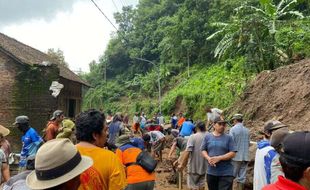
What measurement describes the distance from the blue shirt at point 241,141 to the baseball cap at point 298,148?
270 inches

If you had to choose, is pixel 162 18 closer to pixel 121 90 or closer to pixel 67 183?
pixel 121 90

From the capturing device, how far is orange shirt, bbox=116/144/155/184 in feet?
20.3

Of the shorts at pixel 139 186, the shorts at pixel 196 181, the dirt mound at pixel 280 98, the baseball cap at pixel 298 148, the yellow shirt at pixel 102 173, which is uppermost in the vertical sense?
the dirt mound at pixel 280 98

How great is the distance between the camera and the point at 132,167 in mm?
6188

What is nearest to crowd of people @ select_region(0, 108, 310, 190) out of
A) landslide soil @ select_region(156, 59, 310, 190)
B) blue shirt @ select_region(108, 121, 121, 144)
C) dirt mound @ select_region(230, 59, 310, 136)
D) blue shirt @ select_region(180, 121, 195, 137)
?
landslide soil @ select_region(156, 59, 310, 190)

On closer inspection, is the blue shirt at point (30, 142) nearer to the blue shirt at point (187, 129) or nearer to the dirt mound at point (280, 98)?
the blue shirt at point (187, 129)

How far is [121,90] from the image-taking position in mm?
54750

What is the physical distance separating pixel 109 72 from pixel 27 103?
145 ft

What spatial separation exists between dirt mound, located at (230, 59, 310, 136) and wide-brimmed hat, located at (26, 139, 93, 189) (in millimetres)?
9463

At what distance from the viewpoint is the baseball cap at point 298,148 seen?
2.34 meters

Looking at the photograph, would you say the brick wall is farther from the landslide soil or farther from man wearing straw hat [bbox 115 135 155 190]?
man wearing straw hat [bbox 115 135 155 190]

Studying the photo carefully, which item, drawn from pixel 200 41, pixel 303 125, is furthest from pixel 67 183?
pixel 200 41

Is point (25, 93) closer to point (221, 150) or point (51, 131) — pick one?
point (51, 131)

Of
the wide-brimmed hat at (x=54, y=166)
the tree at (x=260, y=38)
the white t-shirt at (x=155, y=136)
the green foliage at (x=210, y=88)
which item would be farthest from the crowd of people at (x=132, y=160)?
the green foliage at (x=210, y=88)
